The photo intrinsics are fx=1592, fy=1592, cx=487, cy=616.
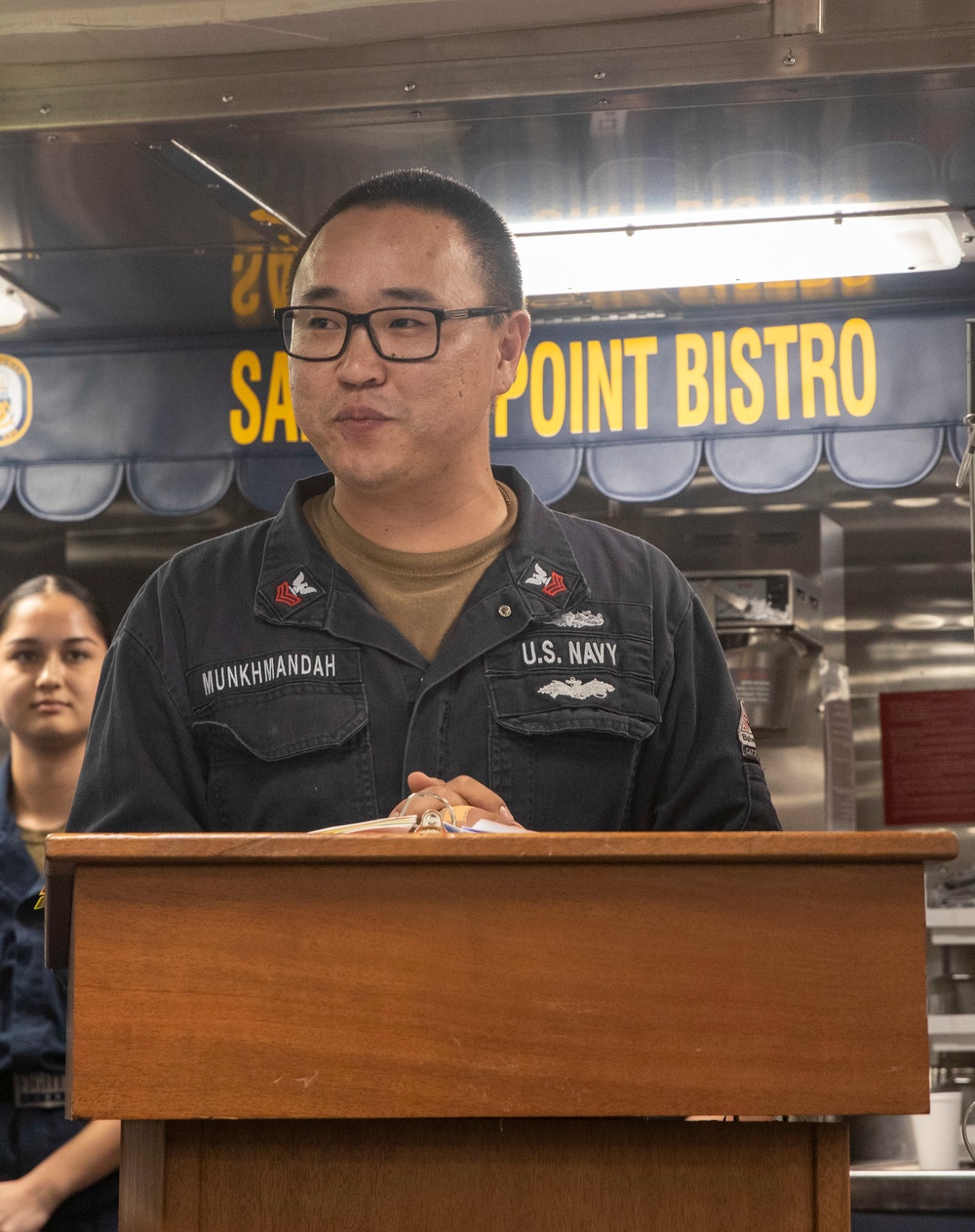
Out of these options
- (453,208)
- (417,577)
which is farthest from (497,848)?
(453,208)

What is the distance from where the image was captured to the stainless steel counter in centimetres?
312

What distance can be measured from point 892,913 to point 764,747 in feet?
10.8

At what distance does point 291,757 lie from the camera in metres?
2.06

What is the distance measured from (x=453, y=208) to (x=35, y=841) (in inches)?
63.6

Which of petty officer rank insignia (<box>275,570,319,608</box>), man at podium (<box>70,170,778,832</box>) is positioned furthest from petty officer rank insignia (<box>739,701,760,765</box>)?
petty officer rank insignia (<box>275,570,319,608</box>)

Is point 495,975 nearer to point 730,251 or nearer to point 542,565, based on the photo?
point 542,565

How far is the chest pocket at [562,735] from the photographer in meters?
2.09

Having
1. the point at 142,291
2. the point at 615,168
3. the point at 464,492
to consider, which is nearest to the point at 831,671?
the point at 615,168

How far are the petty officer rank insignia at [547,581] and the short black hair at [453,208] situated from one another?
37 centimetres

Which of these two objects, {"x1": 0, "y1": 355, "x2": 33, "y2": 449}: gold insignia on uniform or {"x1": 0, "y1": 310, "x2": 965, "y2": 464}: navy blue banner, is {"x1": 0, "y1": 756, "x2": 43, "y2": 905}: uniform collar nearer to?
{"x1": 0, "y1": 310, "x2": 965, "y2": 464}: navy blue banner

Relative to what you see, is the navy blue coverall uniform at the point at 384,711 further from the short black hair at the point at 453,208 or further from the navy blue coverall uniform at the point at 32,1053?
the navy blue coverall uniform at the point at 32,1053

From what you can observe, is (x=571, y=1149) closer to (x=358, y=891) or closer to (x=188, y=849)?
(x=358, y=891)

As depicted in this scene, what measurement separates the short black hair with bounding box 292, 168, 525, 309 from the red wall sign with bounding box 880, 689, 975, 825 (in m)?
3.11

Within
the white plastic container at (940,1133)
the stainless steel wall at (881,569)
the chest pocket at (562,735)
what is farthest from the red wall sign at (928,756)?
the chest pocket at (562,735)
